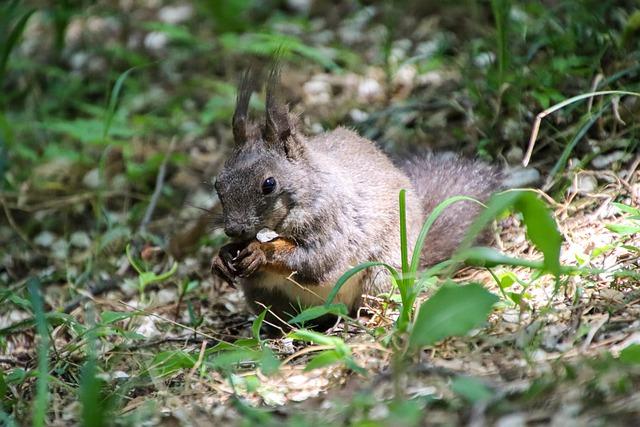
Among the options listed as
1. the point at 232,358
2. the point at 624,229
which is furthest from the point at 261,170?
the point at 624,229

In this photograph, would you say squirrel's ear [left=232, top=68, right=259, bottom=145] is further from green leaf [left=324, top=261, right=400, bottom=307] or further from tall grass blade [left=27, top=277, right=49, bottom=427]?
tall grass blade [left=27, top=277, right=49, bottom=427]

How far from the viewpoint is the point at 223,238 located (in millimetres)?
5039

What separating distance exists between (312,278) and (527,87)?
6.09 ft

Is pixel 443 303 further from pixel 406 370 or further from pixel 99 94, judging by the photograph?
pixel 99 94

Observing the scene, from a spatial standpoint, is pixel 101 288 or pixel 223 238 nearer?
pixel 101 288

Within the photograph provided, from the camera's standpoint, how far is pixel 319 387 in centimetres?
310

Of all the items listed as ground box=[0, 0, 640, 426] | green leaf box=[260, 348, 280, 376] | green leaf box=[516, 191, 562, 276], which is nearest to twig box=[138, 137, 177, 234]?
ground box=[0, 0, 640, 426]

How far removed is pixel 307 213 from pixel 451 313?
1369mm

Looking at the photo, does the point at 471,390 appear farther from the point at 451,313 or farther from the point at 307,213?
the point at 307,213

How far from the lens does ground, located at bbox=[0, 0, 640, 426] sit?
9.18ft

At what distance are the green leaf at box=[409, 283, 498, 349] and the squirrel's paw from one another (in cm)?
135

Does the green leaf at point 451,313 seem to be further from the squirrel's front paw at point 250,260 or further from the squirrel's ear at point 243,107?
the squirrel's ear at point 243,107

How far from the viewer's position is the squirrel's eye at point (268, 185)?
3820mm

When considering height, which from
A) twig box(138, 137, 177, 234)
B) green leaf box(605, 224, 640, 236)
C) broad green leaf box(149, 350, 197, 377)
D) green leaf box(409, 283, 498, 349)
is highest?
green leaf box(409, 283, 498, 349)
